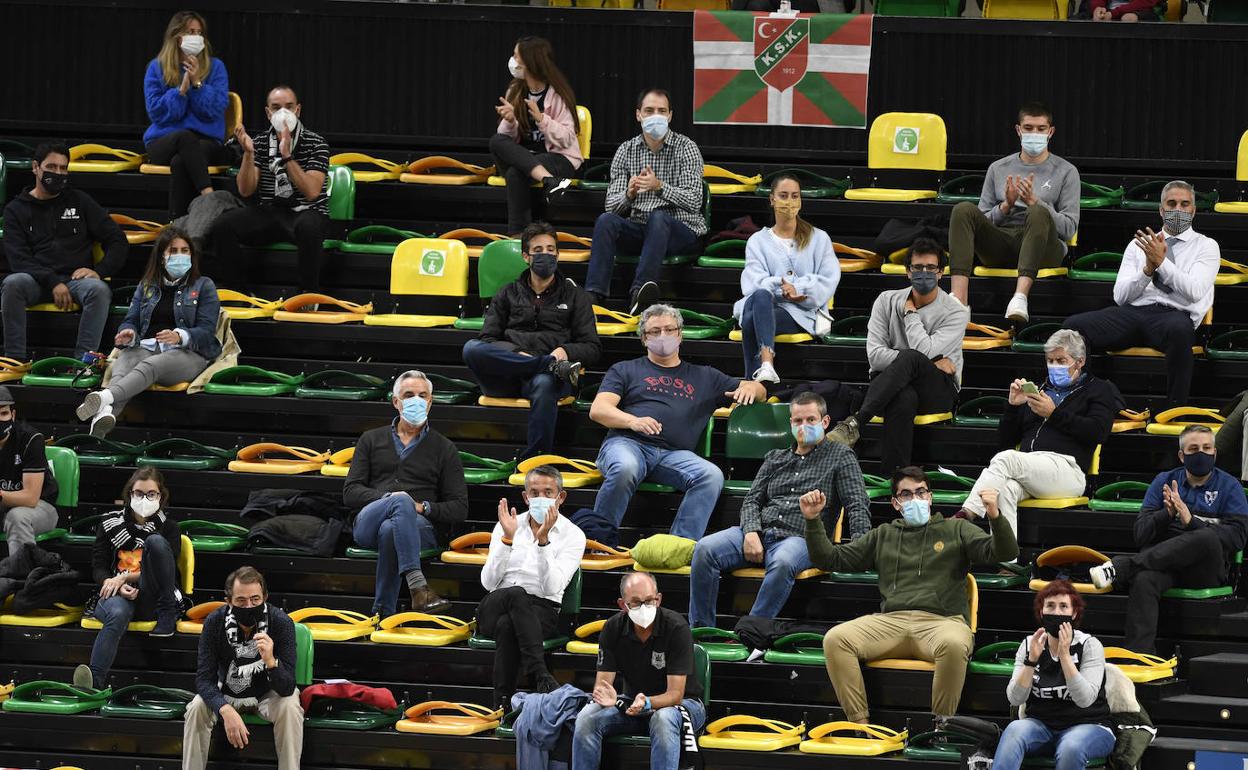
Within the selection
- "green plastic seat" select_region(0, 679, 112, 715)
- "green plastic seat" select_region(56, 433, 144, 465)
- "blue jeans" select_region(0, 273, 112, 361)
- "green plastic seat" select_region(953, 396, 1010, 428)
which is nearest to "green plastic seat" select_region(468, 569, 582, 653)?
A: "green plastic seat" select_region(0, 679, 112, 715)

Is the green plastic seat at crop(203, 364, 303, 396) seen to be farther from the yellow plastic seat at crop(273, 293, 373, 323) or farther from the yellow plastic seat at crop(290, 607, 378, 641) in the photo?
the yellow plastic seat at crop(290, 607, 378, 641)

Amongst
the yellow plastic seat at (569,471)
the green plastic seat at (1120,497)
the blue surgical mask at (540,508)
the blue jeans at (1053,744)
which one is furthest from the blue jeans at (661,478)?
the blue jeans at (1053,744)

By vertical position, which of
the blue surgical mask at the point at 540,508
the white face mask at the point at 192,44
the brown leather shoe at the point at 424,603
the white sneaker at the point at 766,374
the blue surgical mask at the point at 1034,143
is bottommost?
the brown leather shoe at the point at 424,603

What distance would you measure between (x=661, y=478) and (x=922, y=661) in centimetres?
166

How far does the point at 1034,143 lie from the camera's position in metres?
11.1

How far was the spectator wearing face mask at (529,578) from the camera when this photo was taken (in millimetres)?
8992

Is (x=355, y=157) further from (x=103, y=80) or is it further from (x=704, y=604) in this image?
(x=704, y=604)

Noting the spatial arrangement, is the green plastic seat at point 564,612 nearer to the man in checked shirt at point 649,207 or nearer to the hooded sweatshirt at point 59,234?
the man in checked shirt at point 649,207

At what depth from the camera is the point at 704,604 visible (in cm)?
931

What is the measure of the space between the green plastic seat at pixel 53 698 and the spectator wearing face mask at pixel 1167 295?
501cm

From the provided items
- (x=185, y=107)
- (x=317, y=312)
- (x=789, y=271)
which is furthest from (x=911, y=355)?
(x=185, y=107)

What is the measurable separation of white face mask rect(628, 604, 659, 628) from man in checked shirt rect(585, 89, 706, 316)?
108 inches

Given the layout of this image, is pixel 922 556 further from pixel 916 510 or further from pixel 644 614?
pixel 644 614

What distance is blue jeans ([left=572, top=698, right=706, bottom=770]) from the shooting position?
8.38m
